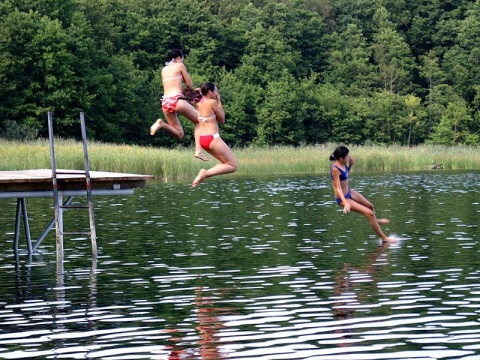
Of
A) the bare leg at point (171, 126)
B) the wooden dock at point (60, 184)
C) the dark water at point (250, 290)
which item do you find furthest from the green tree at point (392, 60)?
the bare leg at point (171, 126)

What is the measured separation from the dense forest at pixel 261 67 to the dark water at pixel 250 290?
4749 centimetres

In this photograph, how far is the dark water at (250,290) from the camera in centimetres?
1202

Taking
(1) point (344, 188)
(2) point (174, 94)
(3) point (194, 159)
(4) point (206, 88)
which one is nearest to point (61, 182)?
(2) point (174, 94)

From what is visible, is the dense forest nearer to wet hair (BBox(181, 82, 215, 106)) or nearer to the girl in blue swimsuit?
the girl in blue swimsuit

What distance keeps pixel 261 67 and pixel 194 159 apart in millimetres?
43395

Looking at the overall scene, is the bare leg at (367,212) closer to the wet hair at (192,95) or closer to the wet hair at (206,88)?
the wet hair at (192,95)

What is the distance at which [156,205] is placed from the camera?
36.2 meters

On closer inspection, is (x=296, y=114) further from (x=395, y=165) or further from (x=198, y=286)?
(x=198, y=286)

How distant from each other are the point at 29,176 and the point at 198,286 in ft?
20.2

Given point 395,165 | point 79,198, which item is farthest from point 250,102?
point 79,198

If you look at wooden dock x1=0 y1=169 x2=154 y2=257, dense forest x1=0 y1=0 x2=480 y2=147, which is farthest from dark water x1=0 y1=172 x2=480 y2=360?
dense forest x1=0 y1=0 x2=480 y2=147

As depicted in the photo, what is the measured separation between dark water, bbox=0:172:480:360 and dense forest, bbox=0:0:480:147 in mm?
47493

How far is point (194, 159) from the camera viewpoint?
5703 centimetres

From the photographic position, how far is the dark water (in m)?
12.0
